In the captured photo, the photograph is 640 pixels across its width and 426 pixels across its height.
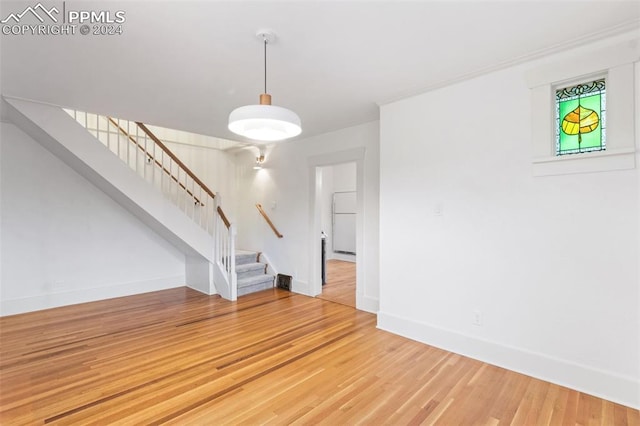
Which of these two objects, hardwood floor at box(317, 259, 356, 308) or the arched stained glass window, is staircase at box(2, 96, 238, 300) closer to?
hardwood floor at box(317, 259, 356, 308)

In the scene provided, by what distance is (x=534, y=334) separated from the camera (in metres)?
2.53

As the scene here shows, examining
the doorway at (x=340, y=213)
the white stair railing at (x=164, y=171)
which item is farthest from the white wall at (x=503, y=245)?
the doorway at (x=340, y=213)

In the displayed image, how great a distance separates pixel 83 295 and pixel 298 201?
3.65 m

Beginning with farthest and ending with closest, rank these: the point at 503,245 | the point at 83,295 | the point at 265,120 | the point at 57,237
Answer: the point at 83,295
the point at 57,237
the point at 503,245
the point at 265,120

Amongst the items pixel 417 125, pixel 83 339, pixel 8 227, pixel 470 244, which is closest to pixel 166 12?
pixel 417 125

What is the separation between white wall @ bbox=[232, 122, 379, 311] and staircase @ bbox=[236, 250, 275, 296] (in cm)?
24

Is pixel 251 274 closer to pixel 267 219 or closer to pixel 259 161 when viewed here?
pixel 267 219

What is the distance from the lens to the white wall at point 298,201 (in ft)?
13.8

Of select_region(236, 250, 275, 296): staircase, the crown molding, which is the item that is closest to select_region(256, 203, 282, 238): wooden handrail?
select_region(236, 250, 275, 296): staircase

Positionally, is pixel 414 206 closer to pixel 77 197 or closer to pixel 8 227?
pixel 77 197

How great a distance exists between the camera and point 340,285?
18.9 ft

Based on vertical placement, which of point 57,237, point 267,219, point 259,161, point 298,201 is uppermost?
point 259,161

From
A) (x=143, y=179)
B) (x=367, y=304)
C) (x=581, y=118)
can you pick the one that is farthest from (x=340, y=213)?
(x=581, y=118)

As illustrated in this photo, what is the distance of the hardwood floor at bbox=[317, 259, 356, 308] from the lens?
4.83 metres
